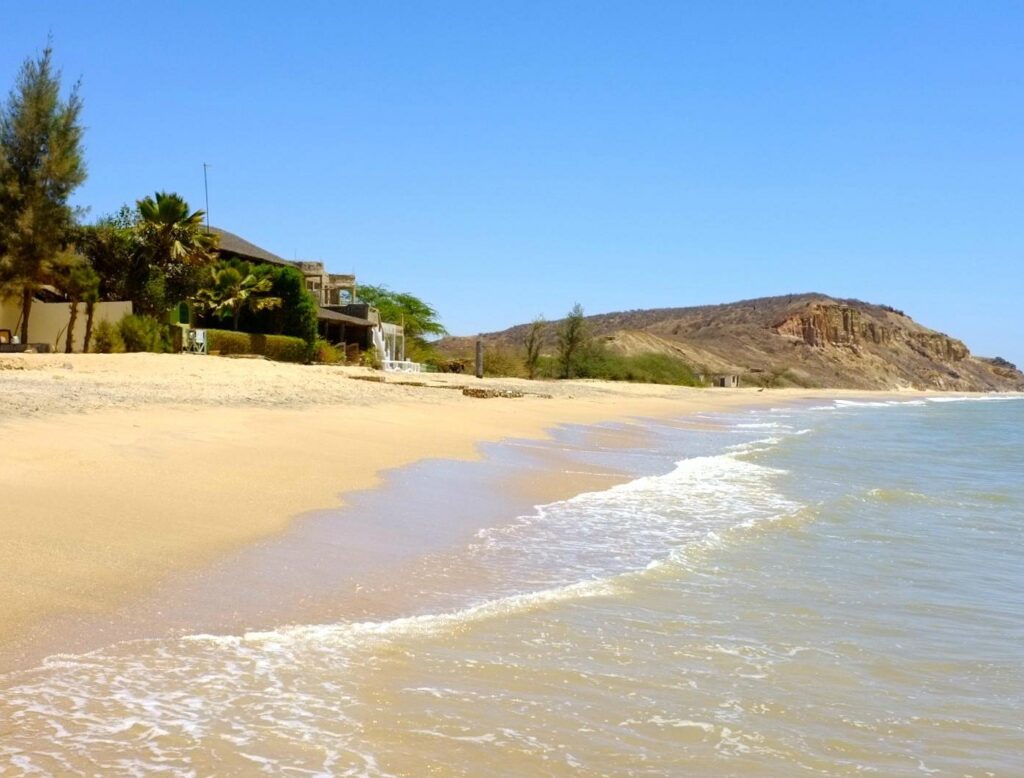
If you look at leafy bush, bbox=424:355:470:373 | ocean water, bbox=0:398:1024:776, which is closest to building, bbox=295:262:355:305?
leafy bush, bbox=424:355:470:373

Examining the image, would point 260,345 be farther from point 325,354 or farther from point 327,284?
Answer: point 327,284

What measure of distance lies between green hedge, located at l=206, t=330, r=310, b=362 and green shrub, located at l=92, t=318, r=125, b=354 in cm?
466

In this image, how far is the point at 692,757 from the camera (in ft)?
11.2

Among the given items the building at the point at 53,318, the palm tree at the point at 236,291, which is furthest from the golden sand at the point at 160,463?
the palm tree at the point at 236,291

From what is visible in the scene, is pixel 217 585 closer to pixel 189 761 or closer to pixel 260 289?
pixel 189 761

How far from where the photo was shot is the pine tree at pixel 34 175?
956 inches

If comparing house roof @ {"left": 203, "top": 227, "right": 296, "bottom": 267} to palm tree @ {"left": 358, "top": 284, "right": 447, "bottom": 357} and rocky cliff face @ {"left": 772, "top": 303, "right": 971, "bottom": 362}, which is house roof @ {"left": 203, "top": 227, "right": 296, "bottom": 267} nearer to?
palm tree @ {"left": 358, "top": 284, "right": 447, "bottom": 357}

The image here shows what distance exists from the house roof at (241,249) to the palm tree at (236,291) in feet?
7.76

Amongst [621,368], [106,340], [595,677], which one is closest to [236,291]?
[106,340]

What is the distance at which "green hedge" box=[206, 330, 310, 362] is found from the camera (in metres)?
30.8

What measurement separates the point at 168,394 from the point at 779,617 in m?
11.6

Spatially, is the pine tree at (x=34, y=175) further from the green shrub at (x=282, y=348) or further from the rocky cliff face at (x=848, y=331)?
the rocky cliff face at (x=848, y=331)

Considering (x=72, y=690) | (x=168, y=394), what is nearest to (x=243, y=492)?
(x=72, y=690)

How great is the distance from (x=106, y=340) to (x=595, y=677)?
944 inches
